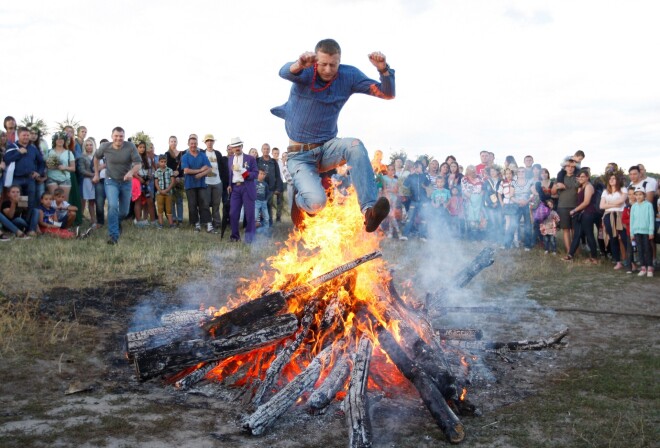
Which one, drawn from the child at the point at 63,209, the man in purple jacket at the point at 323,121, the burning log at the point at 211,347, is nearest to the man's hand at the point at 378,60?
the man in purple jacket at the point at 323,121

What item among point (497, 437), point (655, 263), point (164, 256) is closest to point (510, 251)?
point (655, 263)

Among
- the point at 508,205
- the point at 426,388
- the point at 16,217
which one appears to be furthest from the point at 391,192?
the point at 426,388

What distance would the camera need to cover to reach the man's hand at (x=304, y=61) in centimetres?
594

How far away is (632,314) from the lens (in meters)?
8.44

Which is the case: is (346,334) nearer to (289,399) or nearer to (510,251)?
(289,399)

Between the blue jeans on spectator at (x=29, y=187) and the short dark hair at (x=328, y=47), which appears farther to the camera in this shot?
the blue jeans on spectator at (x=29, y=187)

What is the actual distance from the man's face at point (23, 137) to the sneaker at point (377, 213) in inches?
389

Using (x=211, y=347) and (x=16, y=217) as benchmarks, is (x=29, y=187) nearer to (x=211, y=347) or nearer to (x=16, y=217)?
(x=16, y=217)

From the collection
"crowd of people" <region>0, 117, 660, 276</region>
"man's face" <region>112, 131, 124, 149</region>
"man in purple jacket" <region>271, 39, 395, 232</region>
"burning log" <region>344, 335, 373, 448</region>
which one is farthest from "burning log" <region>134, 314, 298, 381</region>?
"man's face" <region>112, 131, 124, 149</region>

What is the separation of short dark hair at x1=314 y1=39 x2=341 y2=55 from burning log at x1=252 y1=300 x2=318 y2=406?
2643 millimetres

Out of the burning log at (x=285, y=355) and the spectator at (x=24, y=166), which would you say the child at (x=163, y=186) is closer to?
the spectator at (x=24, y=166)

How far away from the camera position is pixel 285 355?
18.4 feet

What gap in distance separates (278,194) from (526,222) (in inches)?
299

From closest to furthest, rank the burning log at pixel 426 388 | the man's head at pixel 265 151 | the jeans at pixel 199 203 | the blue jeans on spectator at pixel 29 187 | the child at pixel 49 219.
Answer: the burning log at pixel 426 388 → the blue jeans on spectator at pixel 29 187 → the child at pixel 49 219 → the jeans at pixel 199 203 → the man's head at pixel 265 151
